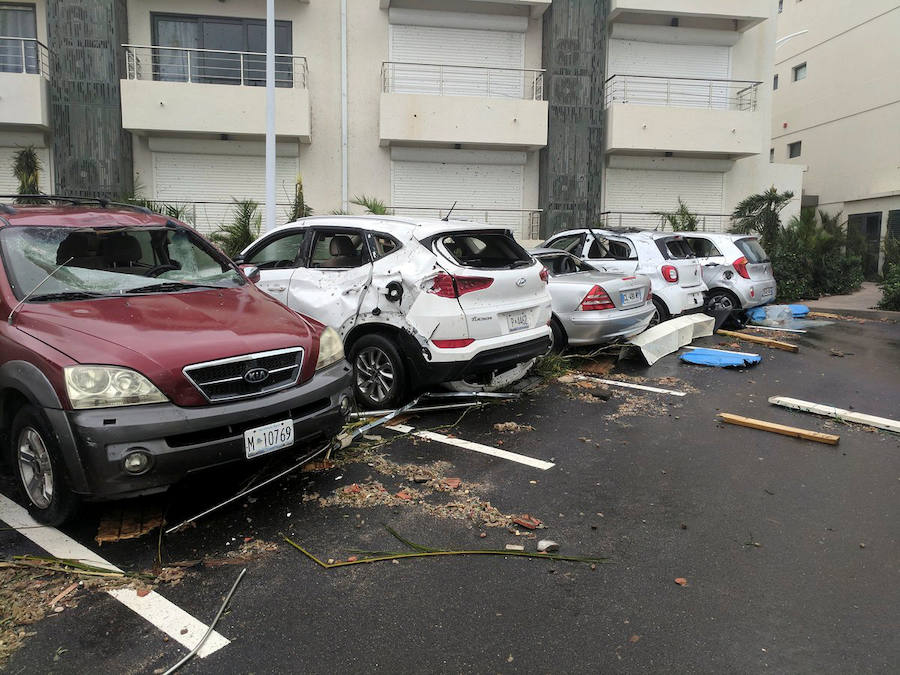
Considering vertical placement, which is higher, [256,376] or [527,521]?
[256,376]

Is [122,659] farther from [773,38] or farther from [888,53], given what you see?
[888,53]

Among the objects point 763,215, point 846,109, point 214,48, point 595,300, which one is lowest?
point 595,300

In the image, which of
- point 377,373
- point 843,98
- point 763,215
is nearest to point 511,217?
point 763,215

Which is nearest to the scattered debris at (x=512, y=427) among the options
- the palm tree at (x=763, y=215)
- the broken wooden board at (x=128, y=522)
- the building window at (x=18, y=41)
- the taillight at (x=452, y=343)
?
the taillight at (x=452, y=343)

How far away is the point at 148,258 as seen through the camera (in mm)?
4801

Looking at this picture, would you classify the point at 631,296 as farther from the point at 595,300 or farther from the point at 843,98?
the point at 843,98

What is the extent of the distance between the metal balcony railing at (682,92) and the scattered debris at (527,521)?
15706 mm

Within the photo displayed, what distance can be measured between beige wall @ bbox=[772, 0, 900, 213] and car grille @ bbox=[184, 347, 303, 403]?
22543 mm

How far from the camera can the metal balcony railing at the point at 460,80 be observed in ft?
55.2

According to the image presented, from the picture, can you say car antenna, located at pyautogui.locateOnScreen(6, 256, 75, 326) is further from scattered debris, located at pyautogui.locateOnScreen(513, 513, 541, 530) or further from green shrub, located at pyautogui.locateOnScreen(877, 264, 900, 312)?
green shrub, located at pyautogui.locateOnScreen(877, 264, 900, 312)

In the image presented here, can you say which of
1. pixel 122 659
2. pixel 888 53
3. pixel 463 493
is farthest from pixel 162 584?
pixel 888 53

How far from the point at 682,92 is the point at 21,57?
55.6ft

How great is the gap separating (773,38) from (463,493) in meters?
19.8

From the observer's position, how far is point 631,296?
7914 millimetres
